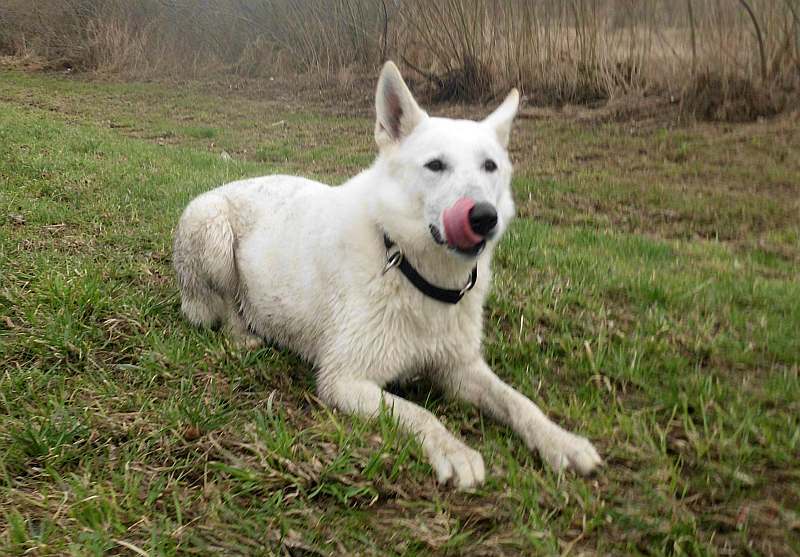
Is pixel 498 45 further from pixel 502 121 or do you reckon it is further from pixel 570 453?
pixel 570 453

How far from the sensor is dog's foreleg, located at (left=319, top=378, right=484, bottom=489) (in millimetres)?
2182

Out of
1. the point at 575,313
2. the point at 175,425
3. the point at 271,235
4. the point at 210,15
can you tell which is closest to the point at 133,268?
the point at 271,235

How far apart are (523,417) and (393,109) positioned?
1.67m

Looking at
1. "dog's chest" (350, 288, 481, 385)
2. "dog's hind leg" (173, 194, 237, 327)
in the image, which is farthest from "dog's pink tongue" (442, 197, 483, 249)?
"dog's hind leg" (173, 194, 237, 327)

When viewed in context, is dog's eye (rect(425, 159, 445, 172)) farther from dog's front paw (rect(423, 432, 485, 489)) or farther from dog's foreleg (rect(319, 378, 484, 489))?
dog's front paw (rect(423, 432, 485, 489))

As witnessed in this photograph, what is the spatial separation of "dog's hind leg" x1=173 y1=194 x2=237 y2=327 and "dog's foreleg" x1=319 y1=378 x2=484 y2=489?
1.16 meters

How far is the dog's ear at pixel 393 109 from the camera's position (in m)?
3.03

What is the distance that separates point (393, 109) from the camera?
124 inches

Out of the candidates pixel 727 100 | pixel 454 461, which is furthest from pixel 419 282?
pixel 727 100

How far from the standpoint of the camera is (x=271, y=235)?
140 inches

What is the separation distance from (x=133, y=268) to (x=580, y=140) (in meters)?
6.27

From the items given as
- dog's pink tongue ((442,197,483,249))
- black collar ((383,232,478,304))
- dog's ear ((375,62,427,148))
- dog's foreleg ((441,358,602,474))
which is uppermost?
dog's ear ((375,62,427,148))

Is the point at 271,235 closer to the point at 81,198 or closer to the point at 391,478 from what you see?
the point at 391,478

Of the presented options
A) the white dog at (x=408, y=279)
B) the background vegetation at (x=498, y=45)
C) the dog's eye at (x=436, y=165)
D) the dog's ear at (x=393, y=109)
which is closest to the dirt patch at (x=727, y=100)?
the background vegetation at (x=498, y=45)
